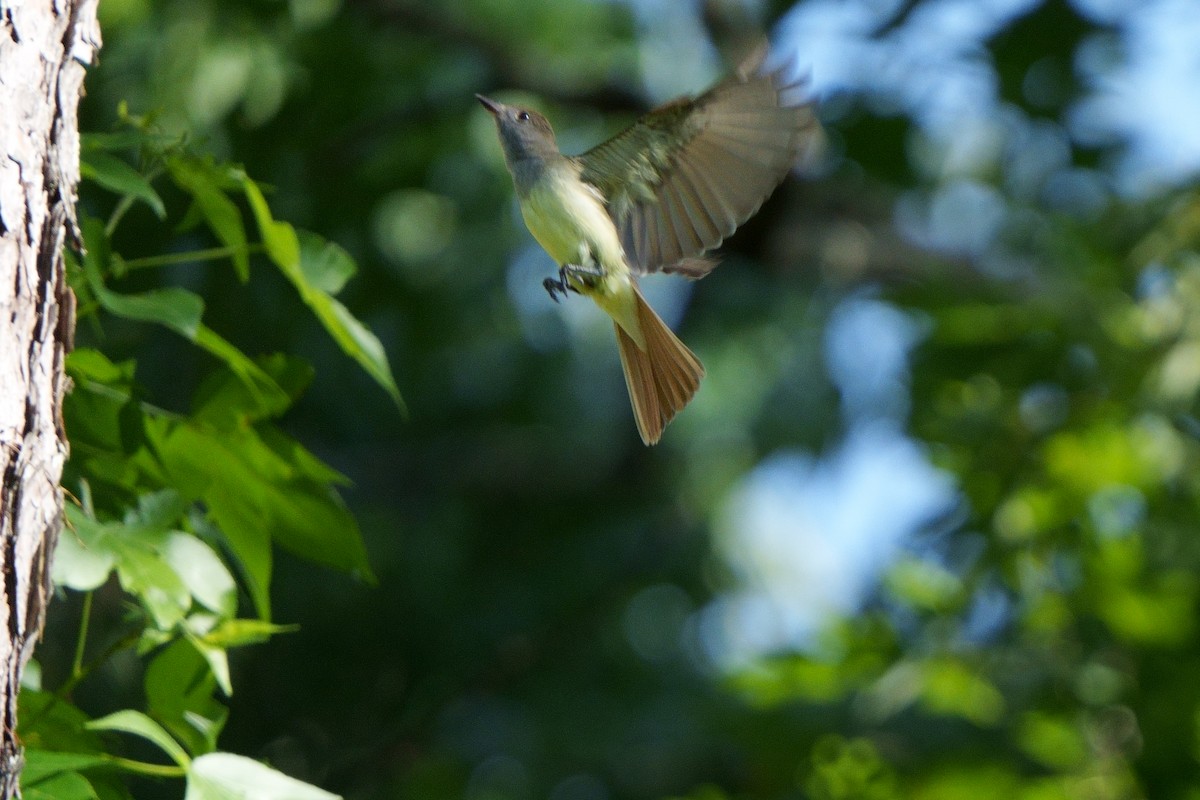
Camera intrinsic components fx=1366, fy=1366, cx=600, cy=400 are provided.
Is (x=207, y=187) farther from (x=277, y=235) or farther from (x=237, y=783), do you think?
(x=237, y=783)

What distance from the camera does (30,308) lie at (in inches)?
59.4

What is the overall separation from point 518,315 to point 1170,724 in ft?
10.5

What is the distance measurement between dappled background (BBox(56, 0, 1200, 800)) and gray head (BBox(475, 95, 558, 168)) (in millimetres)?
1158

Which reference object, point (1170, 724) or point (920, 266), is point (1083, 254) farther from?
point (1170, 724)

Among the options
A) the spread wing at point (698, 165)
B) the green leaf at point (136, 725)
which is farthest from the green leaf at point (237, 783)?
the spread wing at point (698, 165)

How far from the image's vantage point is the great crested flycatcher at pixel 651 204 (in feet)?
7.63

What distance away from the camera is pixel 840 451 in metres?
5.79

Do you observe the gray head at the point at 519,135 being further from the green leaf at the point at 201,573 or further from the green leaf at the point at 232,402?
the green leaf at the point at 201,573

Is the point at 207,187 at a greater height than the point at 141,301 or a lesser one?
greater

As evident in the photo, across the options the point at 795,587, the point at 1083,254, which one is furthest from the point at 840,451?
the point at 795,587

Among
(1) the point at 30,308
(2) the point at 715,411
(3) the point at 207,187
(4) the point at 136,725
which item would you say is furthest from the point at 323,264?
(2) the point at 715,411

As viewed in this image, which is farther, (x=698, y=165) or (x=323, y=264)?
(x=698, y=165)

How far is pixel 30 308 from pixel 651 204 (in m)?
1.28

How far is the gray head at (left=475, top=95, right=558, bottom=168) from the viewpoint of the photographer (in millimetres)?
2533
